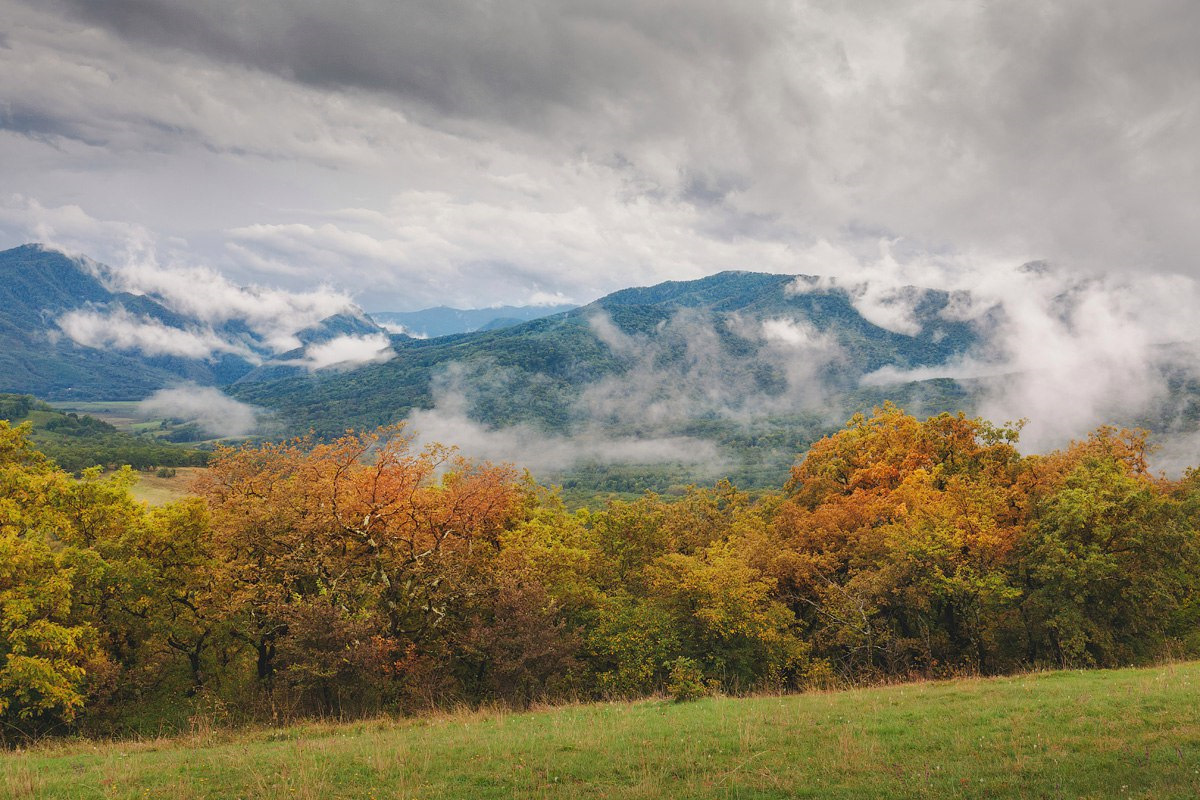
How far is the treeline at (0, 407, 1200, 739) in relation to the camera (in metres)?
26.1

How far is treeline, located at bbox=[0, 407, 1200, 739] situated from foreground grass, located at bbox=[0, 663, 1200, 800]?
7.25 meters

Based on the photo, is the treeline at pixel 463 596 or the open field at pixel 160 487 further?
the open field at pixel 160 487

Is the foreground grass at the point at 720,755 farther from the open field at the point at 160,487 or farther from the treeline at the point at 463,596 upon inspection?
the open field at the point at 160,487

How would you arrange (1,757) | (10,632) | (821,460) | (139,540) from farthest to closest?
(821,460), (139,540), (10,632), (1,757)

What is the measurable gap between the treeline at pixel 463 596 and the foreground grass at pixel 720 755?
285 inches

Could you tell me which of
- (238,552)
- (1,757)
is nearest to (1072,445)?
(238,552)

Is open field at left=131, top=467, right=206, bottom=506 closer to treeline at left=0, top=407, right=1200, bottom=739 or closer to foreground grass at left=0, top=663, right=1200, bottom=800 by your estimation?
treeline at left=0, top=407, right=1200, bottom=739

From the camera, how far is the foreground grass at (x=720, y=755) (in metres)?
12.2

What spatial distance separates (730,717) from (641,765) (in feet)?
18.9

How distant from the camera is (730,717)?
18.6m

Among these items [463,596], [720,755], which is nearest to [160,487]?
[463,596]

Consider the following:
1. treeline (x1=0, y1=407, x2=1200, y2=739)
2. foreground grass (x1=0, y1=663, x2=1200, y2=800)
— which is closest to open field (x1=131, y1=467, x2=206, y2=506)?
treeline (x1=0, y1=407, x2=1200, y2=739)

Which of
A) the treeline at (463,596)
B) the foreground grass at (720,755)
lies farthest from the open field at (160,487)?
the foreground grass at (720,755)

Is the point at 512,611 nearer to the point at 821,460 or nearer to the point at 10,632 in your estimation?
the point at 10,632
